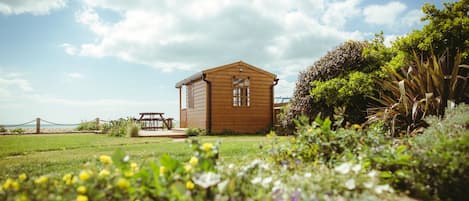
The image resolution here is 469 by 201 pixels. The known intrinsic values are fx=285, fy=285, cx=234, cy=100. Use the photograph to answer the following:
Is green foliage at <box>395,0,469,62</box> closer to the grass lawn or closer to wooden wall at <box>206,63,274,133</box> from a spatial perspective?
the grass lawn

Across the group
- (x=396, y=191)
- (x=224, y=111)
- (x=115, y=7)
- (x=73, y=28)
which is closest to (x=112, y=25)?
(x=115, y=7)

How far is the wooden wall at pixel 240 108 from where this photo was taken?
11688 mm

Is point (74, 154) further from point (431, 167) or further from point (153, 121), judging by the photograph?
point (153, 121)

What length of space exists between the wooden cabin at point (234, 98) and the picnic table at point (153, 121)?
2.51 meters

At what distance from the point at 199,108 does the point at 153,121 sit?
3.59m

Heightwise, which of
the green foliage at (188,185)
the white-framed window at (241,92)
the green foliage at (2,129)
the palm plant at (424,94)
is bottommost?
the green foliage at (2,129)

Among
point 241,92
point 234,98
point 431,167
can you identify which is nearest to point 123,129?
point 234,98

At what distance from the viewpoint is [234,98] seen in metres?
12.3

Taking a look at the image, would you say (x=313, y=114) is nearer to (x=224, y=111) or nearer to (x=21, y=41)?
(x=224, y=111)

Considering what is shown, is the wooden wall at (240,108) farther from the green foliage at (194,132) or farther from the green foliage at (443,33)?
the green foliage at (443,33)

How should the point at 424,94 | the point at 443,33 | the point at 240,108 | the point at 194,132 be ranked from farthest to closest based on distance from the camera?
the point at 240,108 < the point at 194,132 < the point at 443,33 < the point at 424,94

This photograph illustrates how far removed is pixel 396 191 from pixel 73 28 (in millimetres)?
6278

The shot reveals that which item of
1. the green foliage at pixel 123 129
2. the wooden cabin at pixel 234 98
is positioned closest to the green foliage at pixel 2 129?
the green foliage at pixel 123 129

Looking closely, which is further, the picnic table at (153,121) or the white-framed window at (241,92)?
the picnic table at (153,121)
